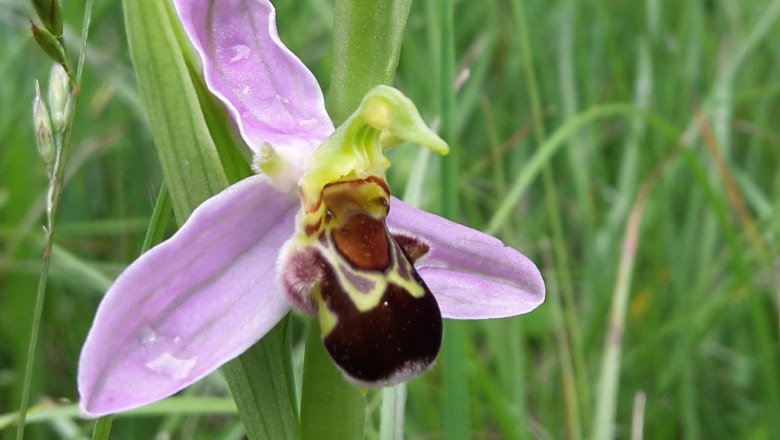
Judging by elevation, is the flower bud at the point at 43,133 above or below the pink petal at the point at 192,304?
above

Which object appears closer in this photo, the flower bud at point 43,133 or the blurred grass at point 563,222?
the flower bud at point 43,133

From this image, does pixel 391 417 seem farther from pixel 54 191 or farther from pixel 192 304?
pixel 54 191

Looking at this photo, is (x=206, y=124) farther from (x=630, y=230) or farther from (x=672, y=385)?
(x=672, y=385)

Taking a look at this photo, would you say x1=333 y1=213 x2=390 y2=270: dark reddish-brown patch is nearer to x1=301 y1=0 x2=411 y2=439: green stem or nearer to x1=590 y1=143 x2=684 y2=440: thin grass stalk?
x1=301 y1=0 x2=411 y2=439: green stem

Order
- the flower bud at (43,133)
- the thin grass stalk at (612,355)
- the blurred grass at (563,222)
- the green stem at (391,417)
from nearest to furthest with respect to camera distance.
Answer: the flower bud at (43,133), the green stem at (391,417), the thin grass stalk at (612,355), the blurred grass at (563,222)

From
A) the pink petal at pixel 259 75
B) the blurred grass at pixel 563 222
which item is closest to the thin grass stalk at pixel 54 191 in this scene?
the pink petal at pixel 259 75

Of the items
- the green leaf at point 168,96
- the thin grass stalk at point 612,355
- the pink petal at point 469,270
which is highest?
the green leaf at point 168,96

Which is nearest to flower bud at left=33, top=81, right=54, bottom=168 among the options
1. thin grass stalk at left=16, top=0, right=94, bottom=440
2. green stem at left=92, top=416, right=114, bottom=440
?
thin grass stalk at left=16, top=0, right=94, bottom=440

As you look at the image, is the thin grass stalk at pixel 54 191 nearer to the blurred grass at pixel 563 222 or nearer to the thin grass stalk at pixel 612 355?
the blurred grass at pixel 563 222
